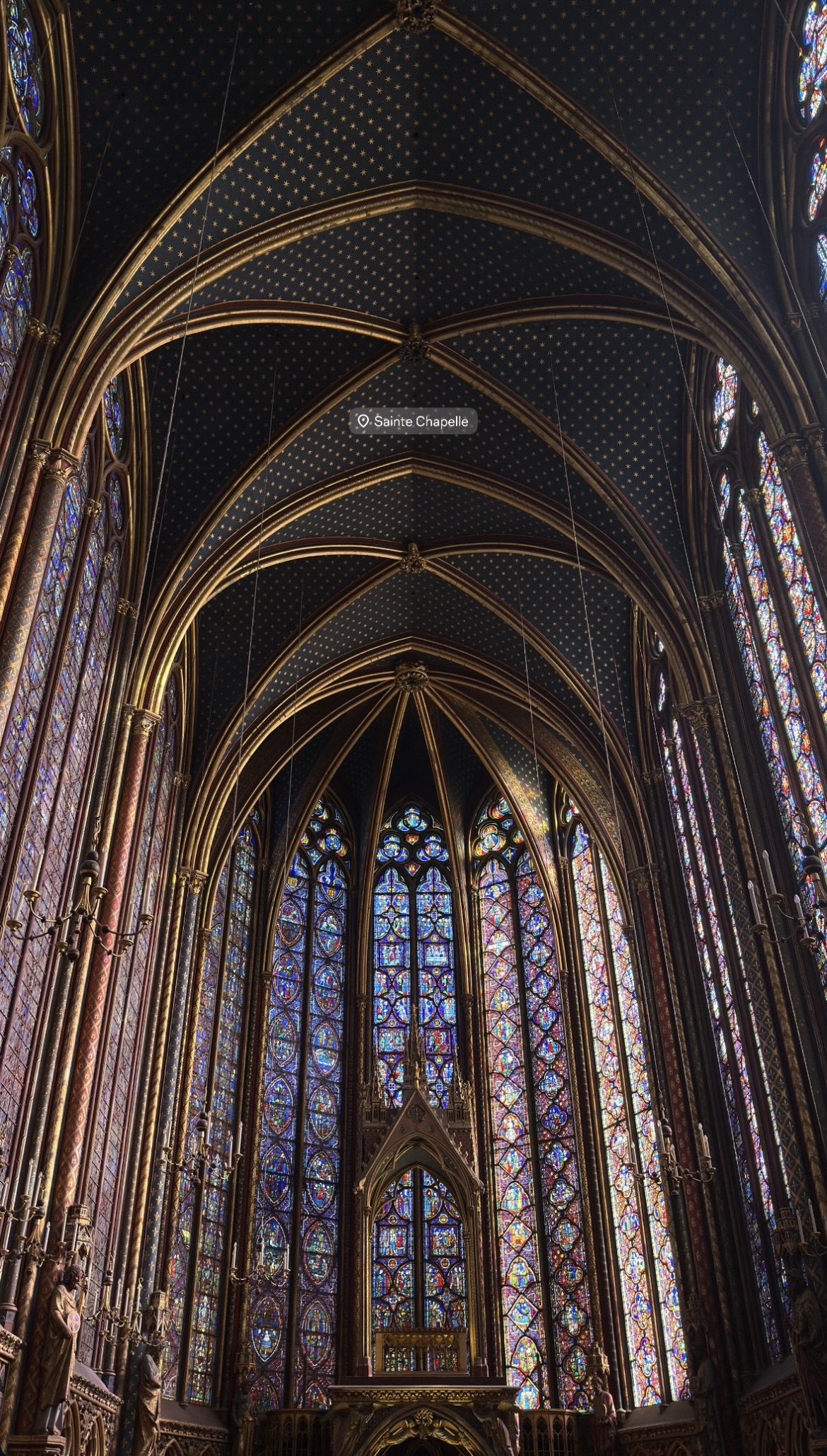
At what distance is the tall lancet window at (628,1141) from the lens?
1881 cm

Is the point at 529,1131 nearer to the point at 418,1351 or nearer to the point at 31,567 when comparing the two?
the point at 418,1351

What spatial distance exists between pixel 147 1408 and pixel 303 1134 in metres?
7.20

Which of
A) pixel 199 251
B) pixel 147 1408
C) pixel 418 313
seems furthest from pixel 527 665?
pixel 147 1408

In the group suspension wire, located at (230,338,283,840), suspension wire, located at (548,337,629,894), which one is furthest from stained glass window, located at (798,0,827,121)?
suspension wire, located at (230,338,283,840)

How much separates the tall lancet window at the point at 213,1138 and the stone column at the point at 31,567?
8078 millimetres

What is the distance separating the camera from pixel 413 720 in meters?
26.6

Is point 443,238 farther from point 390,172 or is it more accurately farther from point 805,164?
point 805,164

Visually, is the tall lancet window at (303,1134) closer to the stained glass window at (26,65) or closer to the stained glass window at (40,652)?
the stained glass window at (40,652)

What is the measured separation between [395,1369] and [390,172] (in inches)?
671

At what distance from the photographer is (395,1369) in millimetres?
18516

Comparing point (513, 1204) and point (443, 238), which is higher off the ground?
point (443, 238)

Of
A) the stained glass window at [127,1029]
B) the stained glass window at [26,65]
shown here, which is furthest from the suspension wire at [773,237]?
the stained glass window at [127,1029]

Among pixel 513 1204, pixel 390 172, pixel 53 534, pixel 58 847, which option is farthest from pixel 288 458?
pixel 513 1204

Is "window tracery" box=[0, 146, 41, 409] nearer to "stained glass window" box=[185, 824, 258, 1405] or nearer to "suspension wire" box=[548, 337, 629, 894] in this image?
"suspension wire" box=[548, 337, 629, 894]
